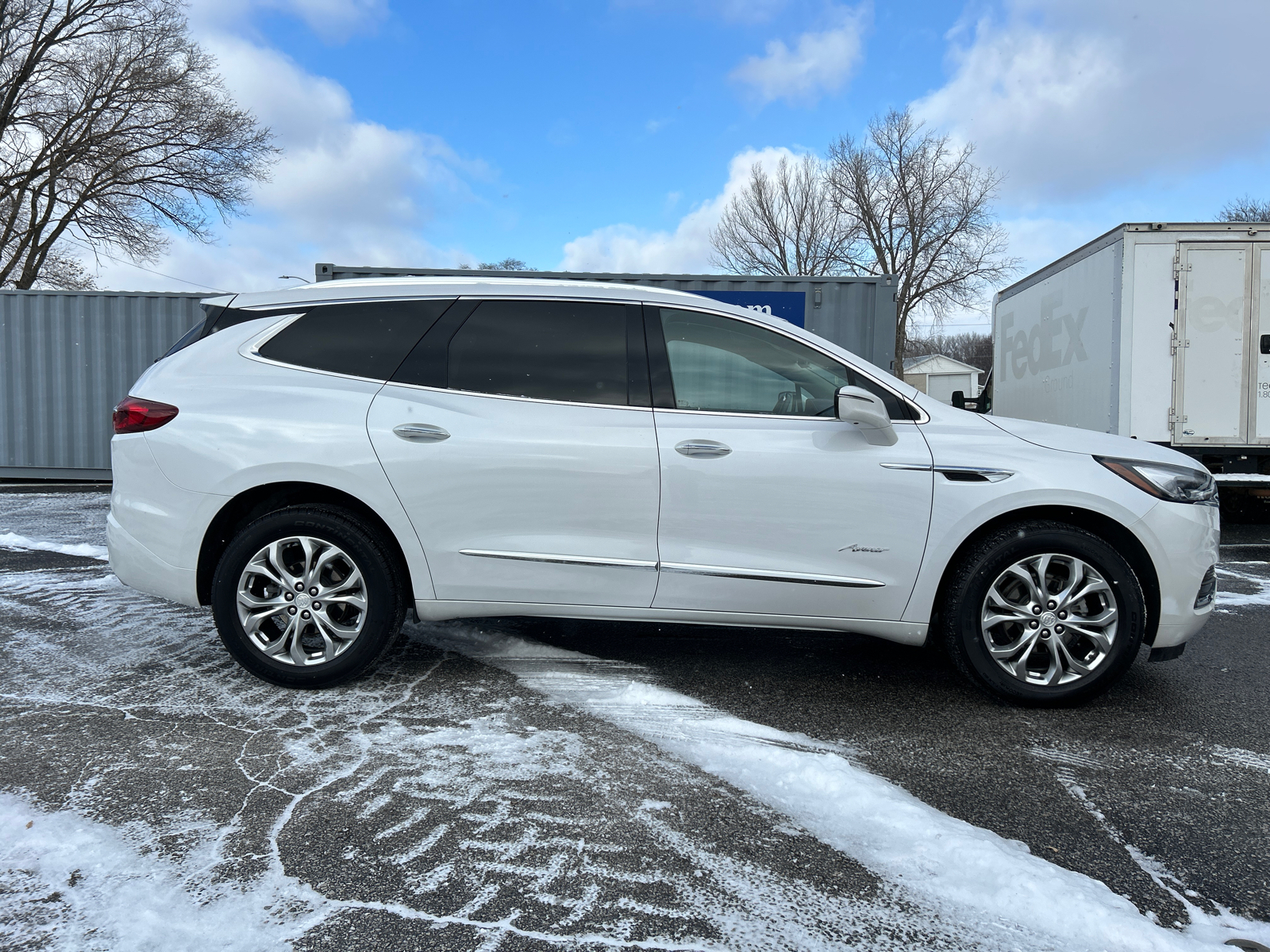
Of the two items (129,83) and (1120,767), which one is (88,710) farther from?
(129,83)

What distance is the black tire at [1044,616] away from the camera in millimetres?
3203

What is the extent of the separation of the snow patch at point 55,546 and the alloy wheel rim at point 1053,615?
6.08m

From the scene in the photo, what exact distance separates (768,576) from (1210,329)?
7086 mm

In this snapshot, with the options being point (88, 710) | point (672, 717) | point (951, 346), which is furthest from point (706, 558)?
point (951, 346)

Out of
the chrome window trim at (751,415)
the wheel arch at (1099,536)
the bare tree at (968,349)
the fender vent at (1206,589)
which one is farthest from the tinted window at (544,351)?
the bare tree at (968,349)

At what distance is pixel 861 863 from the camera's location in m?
2.14

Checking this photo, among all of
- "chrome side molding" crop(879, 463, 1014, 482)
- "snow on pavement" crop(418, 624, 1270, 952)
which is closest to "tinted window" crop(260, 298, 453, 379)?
"snow on pavement" crop(418, 624, 1270, 952)

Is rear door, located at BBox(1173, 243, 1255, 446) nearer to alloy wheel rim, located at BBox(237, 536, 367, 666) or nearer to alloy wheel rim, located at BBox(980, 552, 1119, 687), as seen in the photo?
alloy wheel rim, located at BBox(980, 552, 1119, 687)

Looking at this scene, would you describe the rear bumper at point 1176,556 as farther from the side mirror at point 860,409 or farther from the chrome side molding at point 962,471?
the side mirror at point 860,409

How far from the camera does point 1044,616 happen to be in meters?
3.23

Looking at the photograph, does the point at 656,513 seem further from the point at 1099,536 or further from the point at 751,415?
the point at 1099,536

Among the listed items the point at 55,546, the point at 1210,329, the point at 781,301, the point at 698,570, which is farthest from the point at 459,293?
the point at 1210,329

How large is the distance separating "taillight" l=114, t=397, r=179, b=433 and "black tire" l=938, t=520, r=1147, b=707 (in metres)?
3.29

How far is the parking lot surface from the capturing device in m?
1.88
